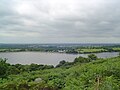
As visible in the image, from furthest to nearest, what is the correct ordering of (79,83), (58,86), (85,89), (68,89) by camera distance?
(58,86) < (79,83) < (68,89) < (85,89)

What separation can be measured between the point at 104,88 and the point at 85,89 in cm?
436

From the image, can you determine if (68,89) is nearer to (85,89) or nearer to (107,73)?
(85,89)

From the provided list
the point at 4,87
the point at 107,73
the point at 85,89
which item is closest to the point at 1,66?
the point at 4,87

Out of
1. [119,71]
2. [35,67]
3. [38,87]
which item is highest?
[119,71]

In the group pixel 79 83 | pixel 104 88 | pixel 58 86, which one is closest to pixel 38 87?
pixel 58 86

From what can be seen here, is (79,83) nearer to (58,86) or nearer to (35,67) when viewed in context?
(58,86)

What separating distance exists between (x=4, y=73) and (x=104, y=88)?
→ 2603 cm

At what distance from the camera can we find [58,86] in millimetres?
17281

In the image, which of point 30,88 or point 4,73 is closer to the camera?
point 30,88

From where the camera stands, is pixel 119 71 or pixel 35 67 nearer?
pixel 119 71

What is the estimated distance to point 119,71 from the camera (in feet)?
52.4

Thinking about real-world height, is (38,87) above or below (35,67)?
above

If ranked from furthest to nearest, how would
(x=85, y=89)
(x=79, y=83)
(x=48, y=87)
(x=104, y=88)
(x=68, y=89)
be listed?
(x=48, y=87) → (x=79, y=83) → (x=68, y=89) → (x=85, y=89) → (x=104, y=88)

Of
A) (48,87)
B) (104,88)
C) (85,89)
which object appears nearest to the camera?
(104,88)
